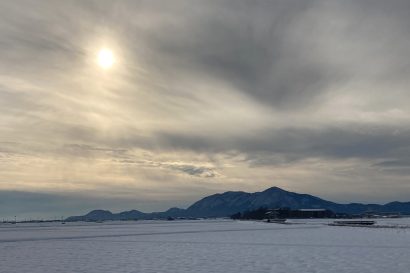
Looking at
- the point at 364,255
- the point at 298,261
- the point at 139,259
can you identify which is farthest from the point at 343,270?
the point at 139,259

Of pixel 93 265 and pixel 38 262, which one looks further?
pixel 38 262

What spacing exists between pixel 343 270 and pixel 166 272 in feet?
44.4

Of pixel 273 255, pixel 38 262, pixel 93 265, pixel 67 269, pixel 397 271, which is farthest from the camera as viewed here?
pixel 273 255

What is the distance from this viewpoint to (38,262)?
4684 cm

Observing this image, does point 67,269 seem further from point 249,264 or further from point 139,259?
point 249,264

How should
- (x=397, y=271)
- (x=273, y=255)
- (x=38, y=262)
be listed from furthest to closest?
1. (x=273, y=255)
2. (x=38, y=262)
3. (x=397, y=271)

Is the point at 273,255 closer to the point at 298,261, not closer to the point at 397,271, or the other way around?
the point at 298,261

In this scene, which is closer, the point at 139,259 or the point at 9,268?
the point at 9,268

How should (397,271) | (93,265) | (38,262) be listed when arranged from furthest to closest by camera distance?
(38,262), (93,265), (397,271)

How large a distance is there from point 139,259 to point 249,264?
1215cm

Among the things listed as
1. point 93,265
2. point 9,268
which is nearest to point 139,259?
point 93,265

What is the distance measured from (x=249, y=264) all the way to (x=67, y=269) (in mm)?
15378

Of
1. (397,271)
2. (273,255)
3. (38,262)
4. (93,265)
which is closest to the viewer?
(397,271)

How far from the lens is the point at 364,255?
48.6 metres
